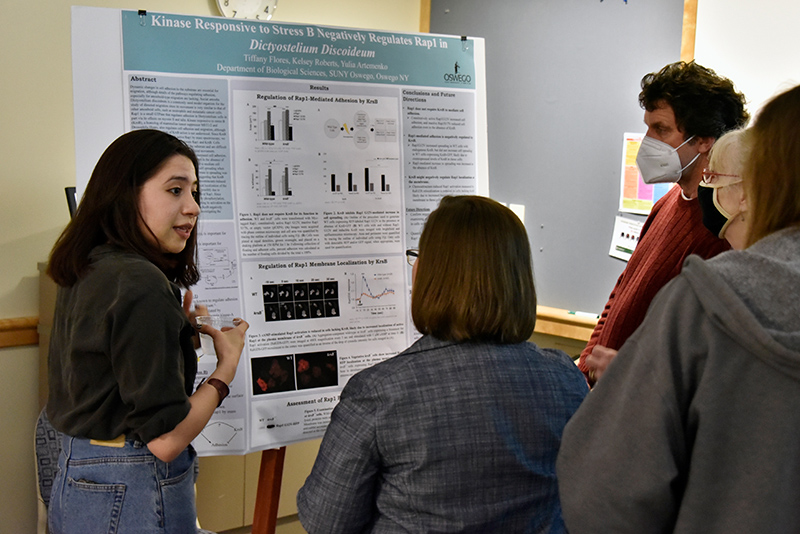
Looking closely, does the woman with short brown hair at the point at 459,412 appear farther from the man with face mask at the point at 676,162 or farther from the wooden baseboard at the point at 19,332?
the wooden baseboard at the point at 19,332

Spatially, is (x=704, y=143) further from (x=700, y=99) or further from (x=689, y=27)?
(x=689, y=27)

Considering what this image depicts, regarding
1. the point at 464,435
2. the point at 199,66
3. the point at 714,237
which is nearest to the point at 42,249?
the point at 199,66

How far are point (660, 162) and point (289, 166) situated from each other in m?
1.04

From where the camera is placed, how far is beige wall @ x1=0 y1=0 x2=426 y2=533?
7.15ft

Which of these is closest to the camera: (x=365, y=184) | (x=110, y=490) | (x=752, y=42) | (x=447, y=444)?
(x=447, y=444)

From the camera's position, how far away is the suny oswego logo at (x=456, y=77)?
6.31ft

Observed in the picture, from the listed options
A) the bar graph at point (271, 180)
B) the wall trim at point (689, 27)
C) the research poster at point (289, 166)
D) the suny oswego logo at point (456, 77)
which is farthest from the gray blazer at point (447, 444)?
the wall trim at point (689, 27)

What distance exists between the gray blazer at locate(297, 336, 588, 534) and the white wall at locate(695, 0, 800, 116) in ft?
5.37

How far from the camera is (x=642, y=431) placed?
681 millimetres

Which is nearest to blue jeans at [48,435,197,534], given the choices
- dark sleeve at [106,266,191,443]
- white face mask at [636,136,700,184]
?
dark sleeve at [106,266,191,443]

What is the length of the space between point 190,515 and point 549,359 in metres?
0.78

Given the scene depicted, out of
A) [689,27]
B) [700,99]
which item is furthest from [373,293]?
Answer: [689,27]

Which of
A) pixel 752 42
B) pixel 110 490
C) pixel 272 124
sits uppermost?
pixel 752 42

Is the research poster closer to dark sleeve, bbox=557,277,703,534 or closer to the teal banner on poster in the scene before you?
the teal banner on poster
